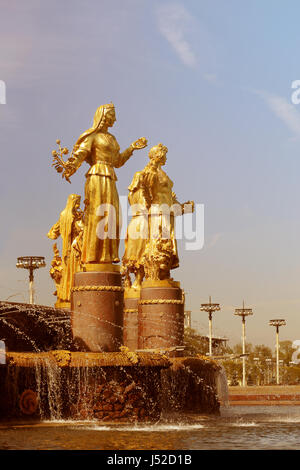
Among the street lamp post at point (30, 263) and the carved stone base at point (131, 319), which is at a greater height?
the street lamp post at point (30, 263)

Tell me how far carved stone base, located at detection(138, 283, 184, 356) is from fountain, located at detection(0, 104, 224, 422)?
0.09 feet

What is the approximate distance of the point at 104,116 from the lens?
1983 centimetres

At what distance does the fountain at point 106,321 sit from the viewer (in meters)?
16.7

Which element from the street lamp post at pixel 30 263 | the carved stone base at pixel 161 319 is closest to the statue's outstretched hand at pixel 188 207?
the carved stone base at pixel 161 319

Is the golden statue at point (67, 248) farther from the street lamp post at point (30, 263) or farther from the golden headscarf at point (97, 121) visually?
the street lamp post at point (30, 263)

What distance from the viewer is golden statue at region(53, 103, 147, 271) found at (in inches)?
754

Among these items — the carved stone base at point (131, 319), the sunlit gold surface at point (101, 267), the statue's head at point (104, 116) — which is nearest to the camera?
the sunlit gold surface at point (101, 267)

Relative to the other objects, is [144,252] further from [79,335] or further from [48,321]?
[79,335]

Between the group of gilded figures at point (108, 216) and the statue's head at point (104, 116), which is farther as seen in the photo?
the statue's head at point (104, 116)

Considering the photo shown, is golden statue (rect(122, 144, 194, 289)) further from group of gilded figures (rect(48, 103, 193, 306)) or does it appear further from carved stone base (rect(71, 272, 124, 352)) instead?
carved stone base (rect(71, 272, 124, 352))

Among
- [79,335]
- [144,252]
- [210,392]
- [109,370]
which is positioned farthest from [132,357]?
[144,252]

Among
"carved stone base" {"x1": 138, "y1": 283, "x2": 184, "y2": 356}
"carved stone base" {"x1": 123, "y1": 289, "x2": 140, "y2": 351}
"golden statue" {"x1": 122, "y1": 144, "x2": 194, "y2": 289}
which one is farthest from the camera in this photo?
"golden statue" {"x1": 122, "y1": 144, "x2": 194, "y2": 289}

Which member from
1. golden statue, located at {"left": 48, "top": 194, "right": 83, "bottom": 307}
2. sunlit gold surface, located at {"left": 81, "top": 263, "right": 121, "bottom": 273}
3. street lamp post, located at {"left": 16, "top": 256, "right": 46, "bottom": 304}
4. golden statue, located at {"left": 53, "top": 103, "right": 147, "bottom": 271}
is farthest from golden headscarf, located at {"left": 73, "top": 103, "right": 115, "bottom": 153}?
street lamp post, located at {"left": 16, "top": 256, "right": 46, "bottom": 304}
